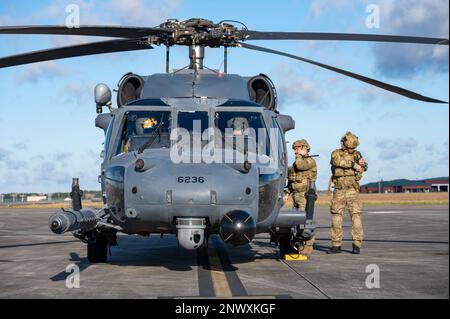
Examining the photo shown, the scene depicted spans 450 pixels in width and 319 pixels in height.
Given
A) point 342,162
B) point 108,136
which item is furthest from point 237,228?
point 342,162

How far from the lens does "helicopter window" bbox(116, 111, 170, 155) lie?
8586 mm

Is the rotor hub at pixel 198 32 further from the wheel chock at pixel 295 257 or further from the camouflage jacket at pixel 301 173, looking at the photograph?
the wheel chock at pixel 295 257

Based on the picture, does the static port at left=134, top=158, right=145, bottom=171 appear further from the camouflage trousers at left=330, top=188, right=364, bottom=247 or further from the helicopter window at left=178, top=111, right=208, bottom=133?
the camouflage trousers at left=330, top=188, right=364, bottom=247

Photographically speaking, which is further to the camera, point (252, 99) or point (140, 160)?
point (252, 99)

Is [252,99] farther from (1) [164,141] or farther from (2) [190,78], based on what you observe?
(1) [164,141]

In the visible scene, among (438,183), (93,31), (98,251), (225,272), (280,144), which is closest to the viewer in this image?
(93,31)

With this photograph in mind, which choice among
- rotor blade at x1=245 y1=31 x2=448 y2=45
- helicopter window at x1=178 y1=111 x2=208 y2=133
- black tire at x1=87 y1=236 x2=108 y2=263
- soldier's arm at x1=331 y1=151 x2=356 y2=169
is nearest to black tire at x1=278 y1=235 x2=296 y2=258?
soldier's arm at x1=331 y1=151 x2=356 y2=169

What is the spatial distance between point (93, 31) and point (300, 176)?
4788 mm

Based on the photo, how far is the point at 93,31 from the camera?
27.2 ft

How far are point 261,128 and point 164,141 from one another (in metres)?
1.44

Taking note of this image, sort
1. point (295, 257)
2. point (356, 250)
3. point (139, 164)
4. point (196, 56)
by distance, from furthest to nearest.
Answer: point (356, 250)
point (196, 56)
point (295, 257)
point (139, 164)

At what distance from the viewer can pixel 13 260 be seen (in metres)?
10.3

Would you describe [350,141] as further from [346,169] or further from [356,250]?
[356,250]

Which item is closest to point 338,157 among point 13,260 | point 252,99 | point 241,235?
point 252,99
